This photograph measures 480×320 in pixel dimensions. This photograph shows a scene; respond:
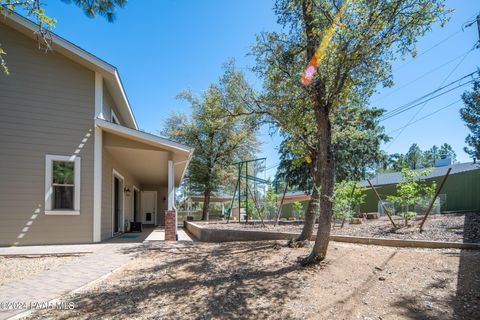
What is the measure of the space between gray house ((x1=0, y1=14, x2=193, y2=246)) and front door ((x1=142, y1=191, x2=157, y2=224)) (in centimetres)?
1092

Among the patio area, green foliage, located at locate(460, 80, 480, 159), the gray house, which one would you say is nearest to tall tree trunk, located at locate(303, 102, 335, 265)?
the gray house

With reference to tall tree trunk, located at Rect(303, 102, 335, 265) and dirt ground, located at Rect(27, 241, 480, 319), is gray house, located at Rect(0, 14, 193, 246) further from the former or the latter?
tall tree trunk, located at Rect(303, 102, 335, 265)

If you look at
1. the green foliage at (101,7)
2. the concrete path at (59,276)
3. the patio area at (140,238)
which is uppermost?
the green foliage at (101,7)

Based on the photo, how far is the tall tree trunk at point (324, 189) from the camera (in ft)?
15.4

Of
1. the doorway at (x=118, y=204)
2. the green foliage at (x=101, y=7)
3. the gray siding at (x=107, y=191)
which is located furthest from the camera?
the doorway at (x=118, y=204)

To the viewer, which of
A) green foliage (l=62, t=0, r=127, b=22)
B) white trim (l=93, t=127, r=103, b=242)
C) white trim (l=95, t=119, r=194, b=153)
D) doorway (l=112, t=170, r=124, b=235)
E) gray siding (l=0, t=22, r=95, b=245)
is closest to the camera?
green foliage (l=62, t=0, r=127, b=22)

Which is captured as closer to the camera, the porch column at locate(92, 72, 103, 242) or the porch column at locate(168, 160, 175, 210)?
the porch column at locate(92, 72, 103, 242)

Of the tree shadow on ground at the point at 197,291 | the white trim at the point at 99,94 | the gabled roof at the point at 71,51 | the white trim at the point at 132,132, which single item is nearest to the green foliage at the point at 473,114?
the tree shadow on ground at the point at 197,291

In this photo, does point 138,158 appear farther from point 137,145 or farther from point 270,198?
point 270,198

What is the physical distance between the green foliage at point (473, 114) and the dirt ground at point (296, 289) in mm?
9667

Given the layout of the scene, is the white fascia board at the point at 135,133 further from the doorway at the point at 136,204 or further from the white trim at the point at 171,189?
the doorway at the point at 136,204

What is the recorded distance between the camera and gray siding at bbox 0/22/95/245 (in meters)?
7.53

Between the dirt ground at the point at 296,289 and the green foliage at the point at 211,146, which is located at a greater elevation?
the green foliage at the point at 211,146

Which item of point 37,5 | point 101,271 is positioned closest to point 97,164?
point 101,271
